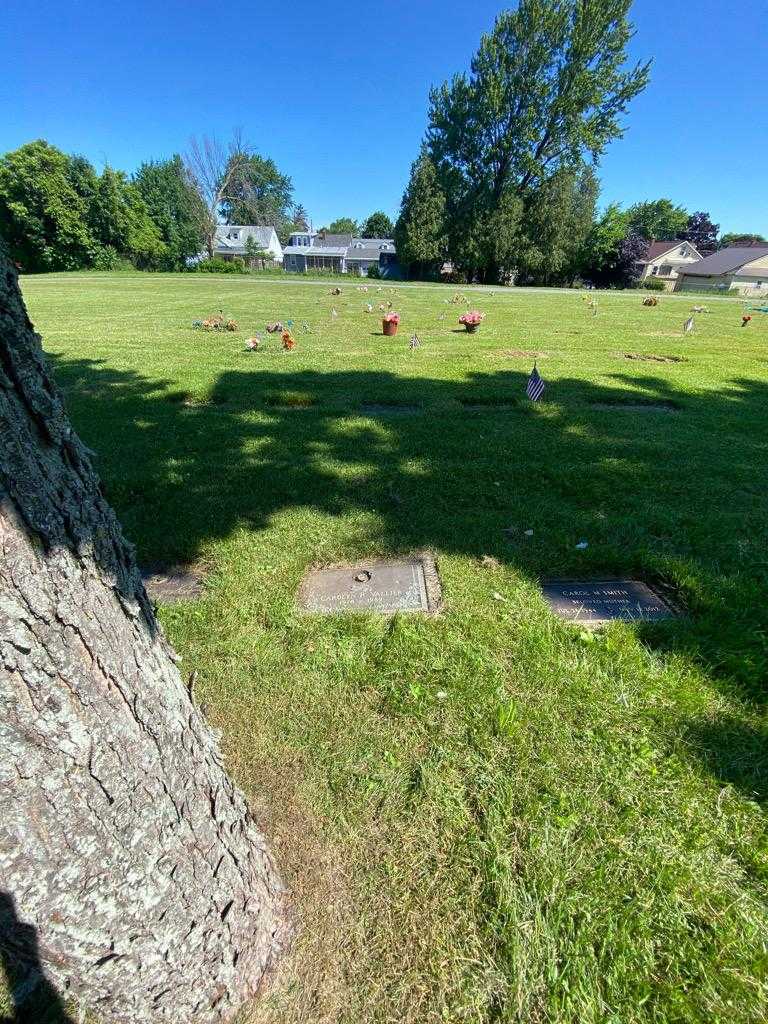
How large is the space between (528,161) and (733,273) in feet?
89.0

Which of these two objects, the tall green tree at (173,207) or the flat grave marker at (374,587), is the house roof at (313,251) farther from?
the flat grave marker at (374,587)

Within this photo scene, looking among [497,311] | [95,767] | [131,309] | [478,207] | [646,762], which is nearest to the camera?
[95,767]

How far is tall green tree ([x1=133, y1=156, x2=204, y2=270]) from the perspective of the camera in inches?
1832

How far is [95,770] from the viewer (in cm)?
95

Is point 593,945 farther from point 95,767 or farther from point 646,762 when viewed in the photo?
point 95,767

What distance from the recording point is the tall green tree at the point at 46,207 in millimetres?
37844

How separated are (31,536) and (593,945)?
69.6 inches

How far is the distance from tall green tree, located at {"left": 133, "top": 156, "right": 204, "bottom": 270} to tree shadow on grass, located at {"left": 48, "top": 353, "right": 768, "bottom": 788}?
49656 mm

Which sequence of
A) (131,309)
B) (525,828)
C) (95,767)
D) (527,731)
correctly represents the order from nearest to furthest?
1. (95,767)
2. (525,828)
3. (527,731)
4. (131,309)

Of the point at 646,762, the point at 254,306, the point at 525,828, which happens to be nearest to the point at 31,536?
the point at 525,828

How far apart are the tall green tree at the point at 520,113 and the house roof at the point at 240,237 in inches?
1184

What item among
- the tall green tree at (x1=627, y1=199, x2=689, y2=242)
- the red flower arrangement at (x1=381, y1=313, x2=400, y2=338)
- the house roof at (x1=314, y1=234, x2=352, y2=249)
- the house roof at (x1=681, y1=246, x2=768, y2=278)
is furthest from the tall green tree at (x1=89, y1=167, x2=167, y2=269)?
the tall green tree at (x1=627, y1=199, x2=689, y2=242)

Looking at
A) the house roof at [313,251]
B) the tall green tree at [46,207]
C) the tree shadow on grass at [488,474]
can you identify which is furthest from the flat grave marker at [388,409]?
the house roof at [313,251]

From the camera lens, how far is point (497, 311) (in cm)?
1652
